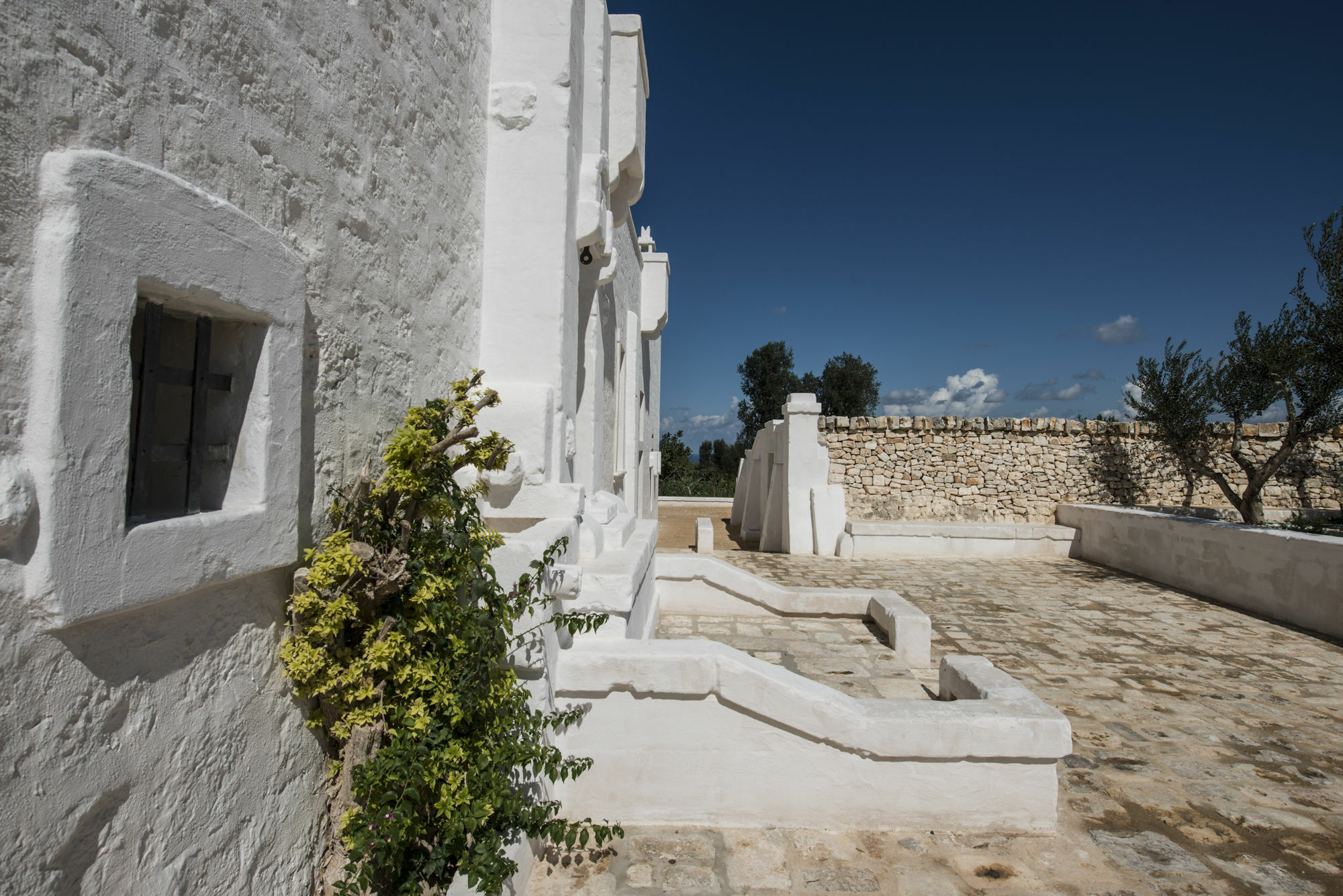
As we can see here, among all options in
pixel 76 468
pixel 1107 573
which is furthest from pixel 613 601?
pixel 1107 573

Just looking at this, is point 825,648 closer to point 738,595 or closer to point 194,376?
point 738,595

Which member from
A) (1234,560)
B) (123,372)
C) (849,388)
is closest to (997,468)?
(1234,560)

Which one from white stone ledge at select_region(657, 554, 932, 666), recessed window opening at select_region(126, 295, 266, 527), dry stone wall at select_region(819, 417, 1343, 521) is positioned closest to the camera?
recessed window opening at select_region(126, 295, 266, 527)

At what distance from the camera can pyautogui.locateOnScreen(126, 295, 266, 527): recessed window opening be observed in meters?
1.64

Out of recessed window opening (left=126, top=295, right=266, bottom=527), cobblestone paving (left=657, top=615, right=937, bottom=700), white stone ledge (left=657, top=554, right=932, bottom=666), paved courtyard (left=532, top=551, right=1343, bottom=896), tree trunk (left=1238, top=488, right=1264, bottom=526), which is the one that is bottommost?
paved courtyard (left=532, top=551, right=1343, bottom=896)

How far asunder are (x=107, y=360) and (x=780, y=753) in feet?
8.85

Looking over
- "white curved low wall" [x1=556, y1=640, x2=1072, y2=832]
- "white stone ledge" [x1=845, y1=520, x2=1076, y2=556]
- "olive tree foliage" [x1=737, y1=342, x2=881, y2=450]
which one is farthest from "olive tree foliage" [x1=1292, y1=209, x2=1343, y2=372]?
"olive tree foliage" [x1=737, y1=342, x2=881, y2=450]

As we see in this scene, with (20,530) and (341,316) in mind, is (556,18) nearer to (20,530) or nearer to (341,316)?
(341,316)

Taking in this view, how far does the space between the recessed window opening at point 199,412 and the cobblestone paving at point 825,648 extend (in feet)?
11.4

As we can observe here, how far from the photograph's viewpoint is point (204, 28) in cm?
163

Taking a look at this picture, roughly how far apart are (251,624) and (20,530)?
698 mm

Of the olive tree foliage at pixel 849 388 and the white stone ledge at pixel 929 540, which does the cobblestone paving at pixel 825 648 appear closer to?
the white stone ledge at pixel 929 540

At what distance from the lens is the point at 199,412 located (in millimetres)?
1655

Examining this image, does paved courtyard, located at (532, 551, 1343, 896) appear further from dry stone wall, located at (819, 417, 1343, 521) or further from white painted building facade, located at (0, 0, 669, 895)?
dry stone wall, located at (819, 417, 1343, 521)
